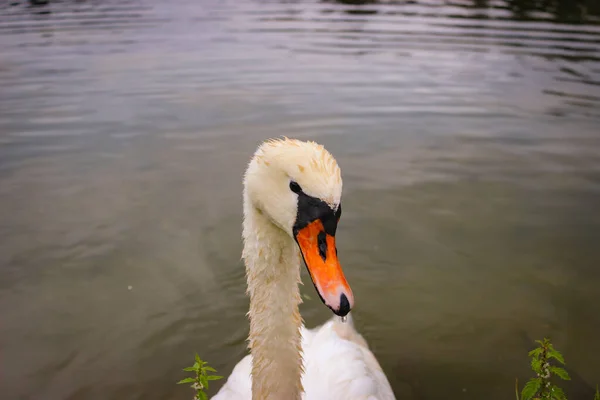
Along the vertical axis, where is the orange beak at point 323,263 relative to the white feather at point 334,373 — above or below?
above

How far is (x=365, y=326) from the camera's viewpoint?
4637 millimetres

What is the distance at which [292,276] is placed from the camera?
278cm

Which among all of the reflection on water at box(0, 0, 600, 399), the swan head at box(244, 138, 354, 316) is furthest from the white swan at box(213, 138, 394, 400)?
the reflection on water at box(0, 0, 600, 399)

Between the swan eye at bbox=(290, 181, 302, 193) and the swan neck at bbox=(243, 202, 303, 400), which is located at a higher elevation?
the swan eye at bbox=(290, 181, 302, 193)

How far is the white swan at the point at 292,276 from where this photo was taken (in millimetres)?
2320

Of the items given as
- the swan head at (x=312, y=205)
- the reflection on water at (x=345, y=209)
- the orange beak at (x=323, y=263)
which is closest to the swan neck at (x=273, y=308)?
the swan head at (x=312, y=205)

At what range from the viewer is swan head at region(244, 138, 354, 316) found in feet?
7.49

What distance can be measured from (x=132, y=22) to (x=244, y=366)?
51.9ft

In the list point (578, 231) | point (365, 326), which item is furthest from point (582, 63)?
point (365, 326)

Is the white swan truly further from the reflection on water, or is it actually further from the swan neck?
the reflection on water

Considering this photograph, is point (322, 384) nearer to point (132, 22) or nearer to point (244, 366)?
point (244, 366)

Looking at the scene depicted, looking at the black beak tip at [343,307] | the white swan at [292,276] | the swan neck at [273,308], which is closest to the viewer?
the black beak tip at [343,307]

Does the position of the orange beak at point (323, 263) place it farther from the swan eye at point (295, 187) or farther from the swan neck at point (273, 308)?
the swan neck at point (273, 308)

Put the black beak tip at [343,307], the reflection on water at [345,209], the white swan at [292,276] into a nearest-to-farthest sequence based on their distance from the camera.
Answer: the black beak tip at [343,307]
the white swan at [292,276]
the reflection on water at [345,209]
